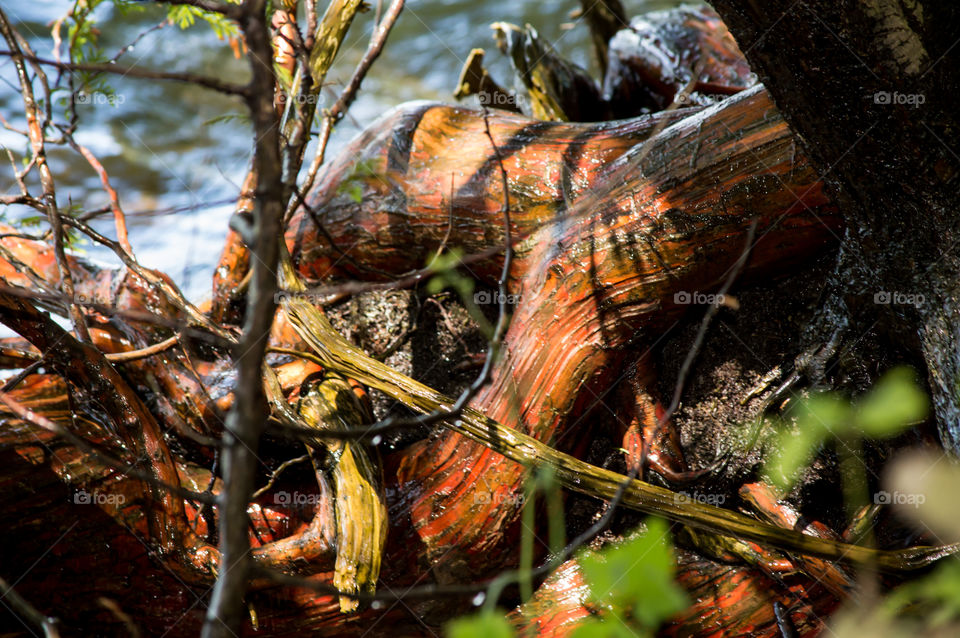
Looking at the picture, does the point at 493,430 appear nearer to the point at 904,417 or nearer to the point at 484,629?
the point at 904,417

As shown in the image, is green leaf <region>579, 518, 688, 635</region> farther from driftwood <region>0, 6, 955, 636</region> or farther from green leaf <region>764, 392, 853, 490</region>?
green leaf <region>764, 392, 853, 490</region>

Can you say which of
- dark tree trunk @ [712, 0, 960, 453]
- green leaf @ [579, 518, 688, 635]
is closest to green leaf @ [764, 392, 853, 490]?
dark tree trunk @ [712, 0, 960, 453]

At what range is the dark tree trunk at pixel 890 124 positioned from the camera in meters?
1.68

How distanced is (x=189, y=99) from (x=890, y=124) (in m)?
7.46

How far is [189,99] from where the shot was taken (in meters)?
7.62

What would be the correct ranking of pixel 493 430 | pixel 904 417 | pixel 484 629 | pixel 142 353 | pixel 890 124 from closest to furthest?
pixel 484 629 < pixel 890 124 < pixel 904 417 < pixel 493 430 < pixel 142 353

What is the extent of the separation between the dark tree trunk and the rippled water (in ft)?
14.5

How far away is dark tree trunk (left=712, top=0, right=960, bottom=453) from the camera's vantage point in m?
1.68

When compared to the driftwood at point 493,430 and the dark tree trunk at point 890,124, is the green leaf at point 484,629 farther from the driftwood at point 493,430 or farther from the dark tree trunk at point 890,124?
the dark tree trunk at point 890,124

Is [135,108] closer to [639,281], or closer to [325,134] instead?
[325,134]

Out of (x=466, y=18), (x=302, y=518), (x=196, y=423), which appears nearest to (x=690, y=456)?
(x=302, y=518)

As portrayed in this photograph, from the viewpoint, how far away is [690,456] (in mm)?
2590

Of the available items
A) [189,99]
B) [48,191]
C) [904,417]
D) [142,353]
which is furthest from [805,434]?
[189,99]

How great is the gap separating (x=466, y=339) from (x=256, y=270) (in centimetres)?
235
